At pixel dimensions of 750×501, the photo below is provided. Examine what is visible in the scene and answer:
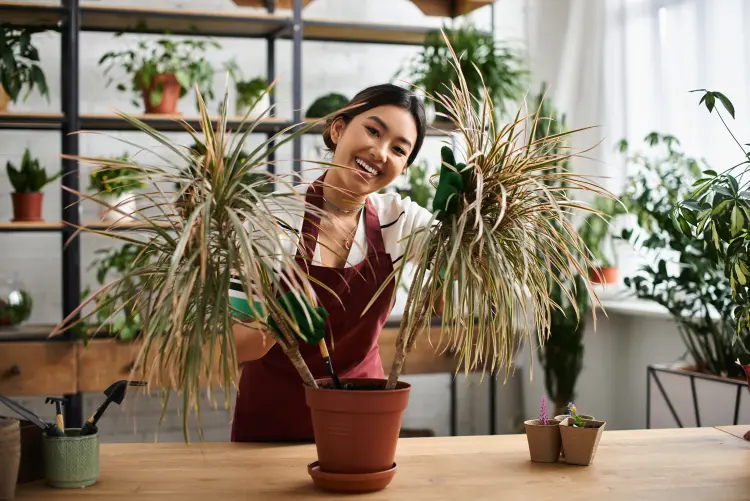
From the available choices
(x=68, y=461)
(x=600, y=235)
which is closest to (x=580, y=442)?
(x=68, y=461)

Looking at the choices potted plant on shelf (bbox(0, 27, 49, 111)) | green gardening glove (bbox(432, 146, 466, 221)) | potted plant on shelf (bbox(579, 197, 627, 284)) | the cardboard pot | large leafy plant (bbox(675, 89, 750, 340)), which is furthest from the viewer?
potted plant on shelf (bbox(579, 197, 627, 284))

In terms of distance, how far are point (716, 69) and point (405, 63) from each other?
5.88ft

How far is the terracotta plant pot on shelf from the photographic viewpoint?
1456 mm

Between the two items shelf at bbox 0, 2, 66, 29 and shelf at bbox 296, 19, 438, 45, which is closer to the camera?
shelf at bbox 0, 2, 66, 29

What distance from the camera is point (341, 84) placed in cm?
479

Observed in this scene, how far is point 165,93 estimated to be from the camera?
3.90 m

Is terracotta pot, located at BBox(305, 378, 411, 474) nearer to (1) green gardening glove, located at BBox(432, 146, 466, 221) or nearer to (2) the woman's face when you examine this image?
(1) green gardening glove, located at BBox(432, 146, 466, 221)

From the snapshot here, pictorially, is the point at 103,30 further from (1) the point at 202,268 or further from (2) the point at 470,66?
(1) the point at 202,268

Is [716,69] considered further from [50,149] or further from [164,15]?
[50,149]

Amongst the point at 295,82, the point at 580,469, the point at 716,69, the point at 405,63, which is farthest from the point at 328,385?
the point at 405,63

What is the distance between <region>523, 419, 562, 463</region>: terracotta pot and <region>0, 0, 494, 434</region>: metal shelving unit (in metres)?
2.39

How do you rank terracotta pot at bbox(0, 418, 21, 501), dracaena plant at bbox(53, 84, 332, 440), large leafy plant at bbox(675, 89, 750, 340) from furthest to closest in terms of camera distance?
1. large leafy plant at bbox(675, 89, 750, 340)
2. terracotta pot at bbox(0, 418, 21, 501)
3. dracaena plant at bbox(53, 84, 332, 440)

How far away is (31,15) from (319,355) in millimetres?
2450

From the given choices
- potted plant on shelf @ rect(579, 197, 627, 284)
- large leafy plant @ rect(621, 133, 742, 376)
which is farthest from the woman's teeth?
potted plant on shelf @ rect(579, 197, 627, 284)
